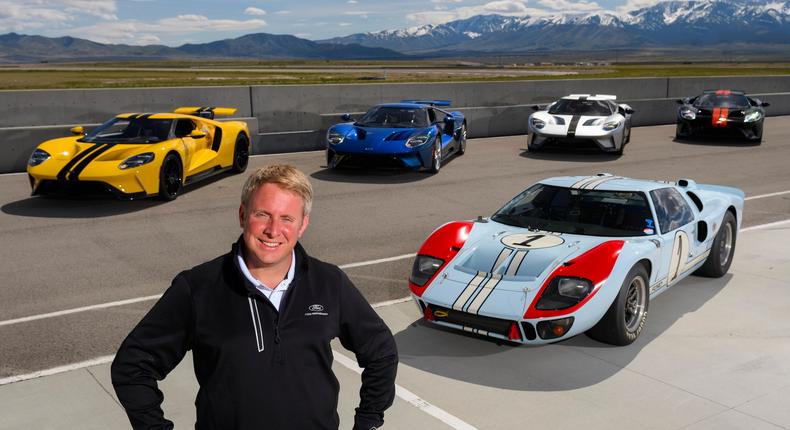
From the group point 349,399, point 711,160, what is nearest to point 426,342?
point 349,399

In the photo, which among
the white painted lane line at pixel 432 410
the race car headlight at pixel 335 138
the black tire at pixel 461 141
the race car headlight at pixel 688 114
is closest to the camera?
the white painted lane line at pixel 432 410

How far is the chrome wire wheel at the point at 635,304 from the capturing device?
577 cm

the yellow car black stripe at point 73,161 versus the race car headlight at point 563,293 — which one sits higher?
the yellow car black stripe at point 73,161

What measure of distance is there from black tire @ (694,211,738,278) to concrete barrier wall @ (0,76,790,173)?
1143 centimetres

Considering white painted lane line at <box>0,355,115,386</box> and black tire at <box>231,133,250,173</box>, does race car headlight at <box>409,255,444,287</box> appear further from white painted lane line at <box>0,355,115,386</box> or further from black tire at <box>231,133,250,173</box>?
black tire at <box>231,133,250,173</box>

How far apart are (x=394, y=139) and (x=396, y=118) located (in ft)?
3.35

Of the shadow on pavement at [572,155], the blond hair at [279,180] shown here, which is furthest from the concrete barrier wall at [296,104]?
the blond hair at [279,180]

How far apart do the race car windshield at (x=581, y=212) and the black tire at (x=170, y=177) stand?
20.4ft

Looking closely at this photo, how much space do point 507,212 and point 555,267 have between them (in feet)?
4.42

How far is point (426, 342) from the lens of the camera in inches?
232

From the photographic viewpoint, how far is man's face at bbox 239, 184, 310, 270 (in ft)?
7.76

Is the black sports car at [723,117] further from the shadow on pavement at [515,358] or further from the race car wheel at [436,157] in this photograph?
the shadow on pavement at [515,358]

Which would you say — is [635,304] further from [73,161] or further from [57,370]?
[73,161]

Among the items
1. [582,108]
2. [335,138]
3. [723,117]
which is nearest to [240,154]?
[335,138]
